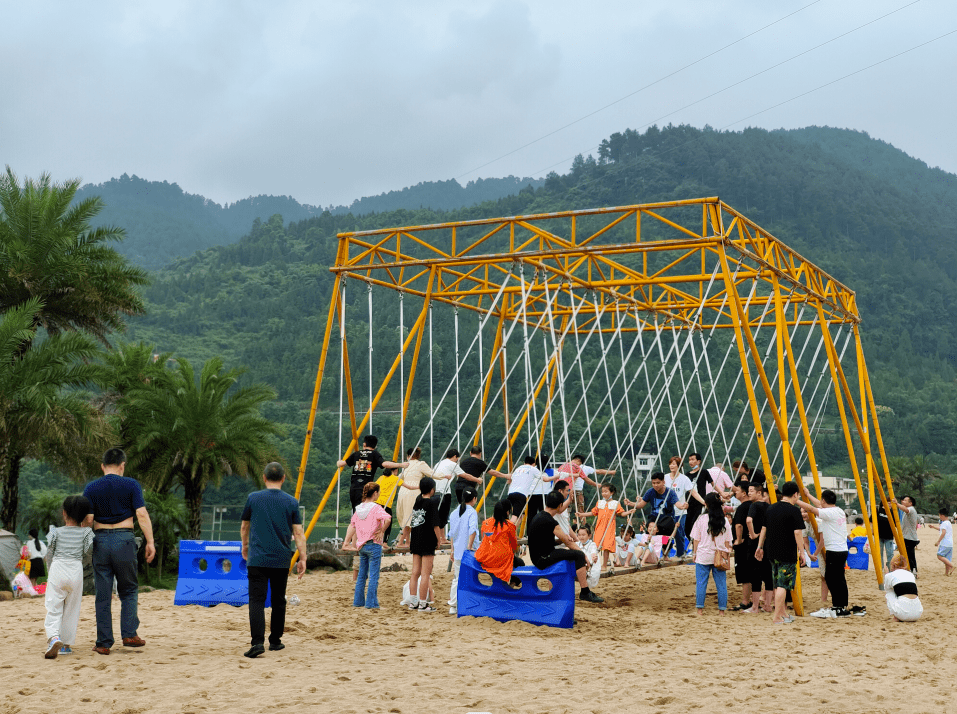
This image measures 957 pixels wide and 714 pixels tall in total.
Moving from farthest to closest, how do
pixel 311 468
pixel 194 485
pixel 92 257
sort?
pixel 311 468 → pixel 194 485 → pixel 92 257

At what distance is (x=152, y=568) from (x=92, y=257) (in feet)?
21.9

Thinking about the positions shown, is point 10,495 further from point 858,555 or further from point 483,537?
point 858,555

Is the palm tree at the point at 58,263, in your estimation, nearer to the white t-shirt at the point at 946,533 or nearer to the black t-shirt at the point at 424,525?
the black t-shirt at the point at 424,525

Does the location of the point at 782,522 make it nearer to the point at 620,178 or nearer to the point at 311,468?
the point at 311,468

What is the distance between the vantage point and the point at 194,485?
80.6 ft

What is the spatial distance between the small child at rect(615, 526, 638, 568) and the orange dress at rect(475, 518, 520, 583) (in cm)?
583

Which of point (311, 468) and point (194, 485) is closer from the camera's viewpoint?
point (194, 485)

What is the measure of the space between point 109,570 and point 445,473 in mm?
5196

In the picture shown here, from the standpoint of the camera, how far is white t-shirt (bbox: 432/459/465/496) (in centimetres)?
1252

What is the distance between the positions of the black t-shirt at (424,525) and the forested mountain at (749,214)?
42484 millimetres

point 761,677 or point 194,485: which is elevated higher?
point 194,485

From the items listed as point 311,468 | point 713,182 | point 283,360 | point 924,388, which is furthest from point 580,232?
point 713,182

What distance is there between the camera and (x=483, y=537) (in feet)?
33.9

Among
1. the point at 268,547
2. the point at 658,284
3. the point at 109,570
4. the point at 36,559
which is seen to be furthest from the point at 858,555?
the point at 109,570
